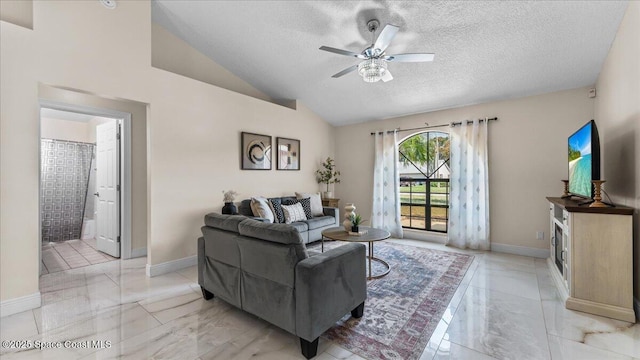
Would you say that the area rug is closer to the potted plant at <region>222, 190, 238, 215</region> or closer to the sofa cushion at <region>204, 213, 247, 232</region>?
the sofa cushion at <region>204, 213, 247, 232</region>

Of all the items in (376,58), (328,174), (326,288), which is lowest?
(326,288)

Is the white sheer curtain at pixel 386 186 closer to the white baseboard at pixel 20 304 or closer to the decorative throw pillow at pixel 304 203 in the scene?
the decorative throw pillow at pixel 304 203

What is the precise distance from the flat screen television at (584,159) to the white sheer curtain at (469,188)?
119cm

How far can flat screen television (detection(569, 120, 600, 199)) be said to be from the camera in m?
2.38

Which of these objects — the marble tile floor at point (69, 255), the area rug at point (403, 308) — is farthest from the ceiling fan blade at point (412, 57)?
the marble tile floor at point (69, 255)

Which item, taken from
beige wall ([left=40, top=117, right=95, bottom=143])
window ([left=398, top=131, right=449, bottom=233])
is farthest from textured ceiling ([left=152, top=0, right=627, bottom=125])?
beige wall ([left=40, top=117, right=95, bottom=143])

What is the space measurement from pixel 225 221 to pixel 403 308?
72.9 inches

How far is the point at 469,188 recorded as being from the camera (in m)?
4.40

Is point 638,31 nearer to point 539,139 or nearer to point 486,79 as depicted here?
point 486,79

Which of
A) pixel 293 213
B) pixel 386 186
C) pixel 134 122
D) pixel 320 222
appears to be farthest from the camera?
pixel 386 186

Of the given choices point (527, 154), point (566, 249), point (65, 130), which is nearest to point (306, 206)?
point (566, 249)

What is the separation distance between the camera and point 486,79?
3.69m

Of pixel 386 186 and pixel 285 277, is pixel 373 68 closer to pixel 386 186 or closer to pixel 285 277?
pixel 285 277

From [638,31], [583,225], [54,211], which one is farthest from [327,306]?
[54,211]
